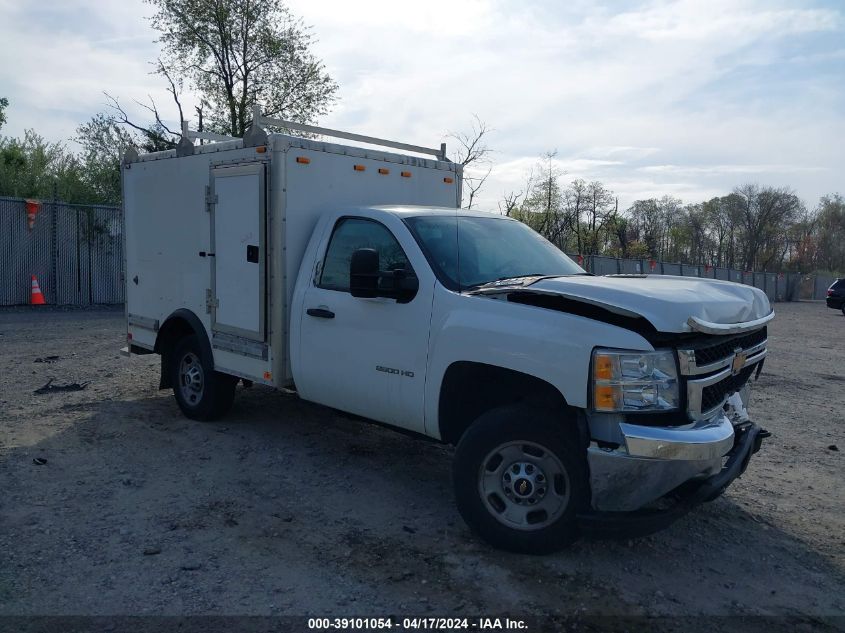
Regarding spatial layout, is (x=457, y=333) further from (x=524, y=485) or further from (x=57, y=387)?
(x=57, y=387)

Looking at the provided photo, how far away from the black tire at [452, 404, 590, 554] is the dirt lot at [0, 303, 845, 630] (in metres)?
0.17

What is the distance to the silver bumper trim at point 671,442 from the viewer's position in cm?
371

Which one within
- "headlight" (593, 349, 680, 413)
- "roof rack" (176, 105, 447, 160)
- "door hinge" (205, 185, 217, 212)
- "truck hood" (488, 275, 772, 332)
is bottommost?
"headlight" (593, 349, 680, 413)

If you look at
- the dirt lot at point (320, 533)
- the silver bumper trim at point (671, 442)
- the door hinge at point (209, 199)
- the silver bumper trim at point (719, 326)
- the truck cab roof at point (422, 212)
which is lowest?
the dirt lot at point (320, 533)

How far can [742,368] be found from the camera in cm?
457

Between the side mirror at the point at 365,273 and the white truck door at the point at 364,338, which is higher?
the side mirror at the point at 365,273

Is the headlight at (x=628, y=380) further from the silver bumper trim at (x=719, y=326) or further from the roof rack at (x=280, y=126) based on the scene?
the roof rack at (x=280, y=126)

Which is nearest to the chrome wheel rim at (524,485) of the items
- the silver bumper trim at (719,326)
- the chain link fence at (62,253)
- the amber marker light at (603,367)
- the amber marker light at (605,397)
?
the amber marker light at (605,397)

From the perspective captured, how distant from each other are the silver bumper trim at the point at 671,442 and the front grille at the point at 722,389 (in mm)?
273

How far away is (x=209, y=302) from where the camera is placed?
22.4 ft

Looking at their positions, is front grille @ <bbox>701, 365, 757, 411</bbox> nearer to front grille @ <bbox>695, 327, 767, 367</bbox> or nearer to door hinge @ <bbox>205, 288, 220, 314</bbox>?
front grille @ <bbox>695, 327, 767, 367</bbox>

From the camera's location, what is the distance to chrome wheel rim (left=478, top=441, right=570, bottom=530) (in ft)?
13.5

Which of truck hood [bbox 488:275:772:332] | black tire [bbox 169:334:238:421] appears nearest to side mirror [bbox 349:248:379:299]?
truck hood [bbox 488:275:772:332]

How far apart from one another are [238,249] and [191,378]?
1683mm
